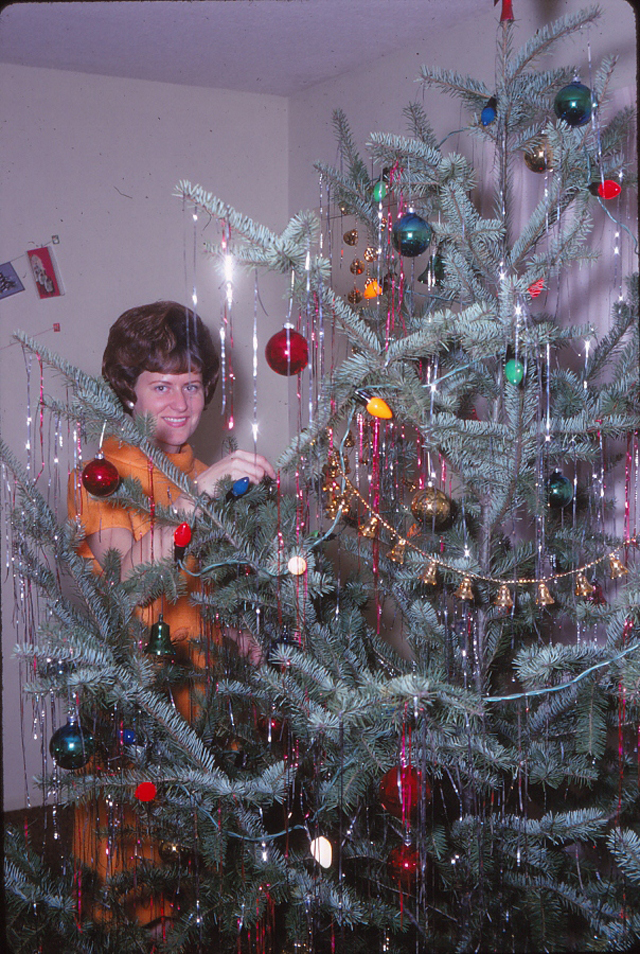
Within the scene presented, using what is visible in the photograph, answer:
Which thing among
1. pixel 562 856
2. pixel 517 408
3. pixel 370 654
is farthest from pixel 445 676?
pixel 517 408

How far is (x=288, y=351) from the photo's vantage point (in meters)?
1.08

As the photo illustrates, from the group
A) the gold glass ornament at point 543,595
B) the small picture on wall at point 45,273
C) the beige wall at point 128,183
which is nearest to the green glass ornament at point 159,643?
the gold glass ornament at point 543,595

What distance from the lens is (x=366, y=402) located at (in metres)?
1.11

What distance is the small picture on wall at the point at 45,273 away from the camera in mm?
2328

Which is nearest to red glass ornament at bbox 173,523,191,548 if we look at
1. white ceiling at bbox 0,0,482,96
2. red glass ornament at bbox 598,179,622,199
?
red glass ornament at bbox 598,179,622,199

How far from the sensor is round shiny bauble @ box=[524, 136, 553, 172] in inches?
49.7

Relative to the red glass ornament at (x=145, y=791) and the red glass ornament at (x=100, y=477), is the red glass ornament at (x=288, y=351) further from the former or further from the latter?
the red glass ornament at (x=145, y=791)

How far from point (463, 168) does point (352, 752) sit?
0.87m

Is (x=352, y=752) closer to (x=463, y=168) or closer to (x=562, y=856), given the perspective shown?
(x=562, y=856)

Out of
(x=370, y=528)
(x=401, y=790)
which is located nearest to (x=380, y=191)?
(x=370, y=528)

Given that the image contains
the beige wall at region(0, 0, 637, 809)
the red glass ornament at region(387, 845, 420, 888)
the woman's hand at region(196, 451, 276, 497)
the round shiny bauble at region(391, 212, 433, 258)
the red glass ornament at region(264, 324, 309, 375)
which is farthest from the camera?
the beige wall at region(0, 0, 637, 809)

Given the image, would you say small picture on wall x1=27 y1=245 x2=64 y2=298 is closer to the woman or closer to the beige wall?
the beige wall

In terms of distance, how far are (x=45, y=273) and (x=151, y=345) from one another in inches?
30.4

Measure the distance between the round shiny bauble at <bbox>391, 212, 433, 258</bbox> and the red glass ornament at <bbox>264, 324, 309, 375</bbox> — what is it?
0.78 ft
